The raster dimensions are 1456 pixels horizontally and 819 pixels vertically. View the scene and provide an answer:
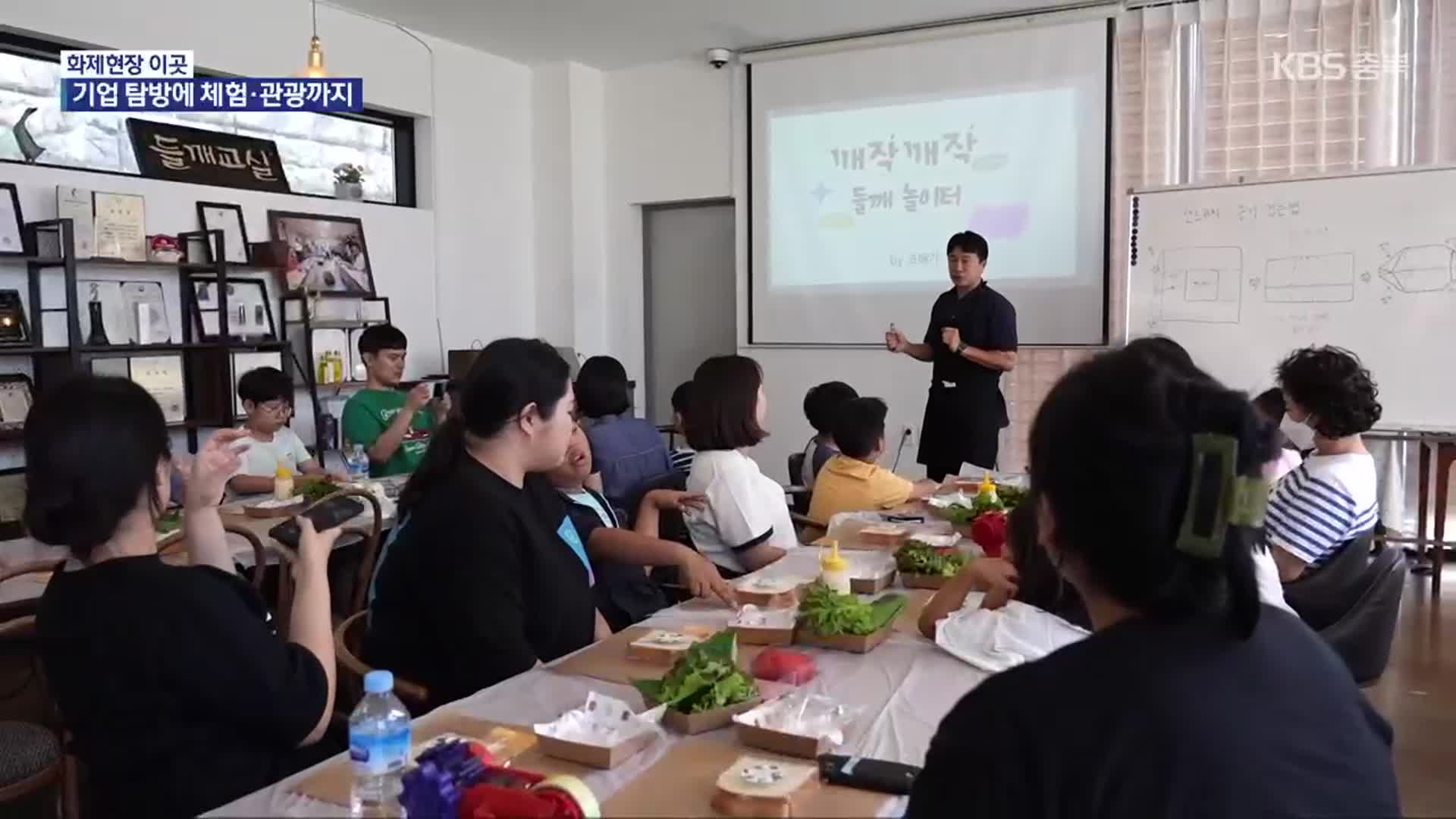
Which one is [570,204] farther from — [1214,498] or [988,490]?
[1214,498]

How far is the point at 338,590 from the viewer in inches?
148

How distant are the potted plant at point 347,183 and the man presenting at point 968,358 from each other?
333 cm

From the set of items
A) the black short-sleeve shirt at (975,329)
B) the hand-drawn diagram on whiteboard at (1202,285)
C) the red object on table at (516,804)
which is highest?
the hand-drawn diagram on whiteboard at (1202,285)

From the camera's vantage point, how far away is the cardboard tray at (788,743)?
1.39m

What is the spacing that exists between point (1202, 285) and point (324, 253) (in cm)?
467

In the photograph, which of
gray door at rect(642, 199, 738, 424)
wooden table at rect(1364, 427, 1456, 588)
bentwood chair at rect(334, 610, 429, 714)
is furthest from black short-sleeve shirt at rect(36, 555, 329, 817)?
gray door at rect(642, 199, 738, 424)

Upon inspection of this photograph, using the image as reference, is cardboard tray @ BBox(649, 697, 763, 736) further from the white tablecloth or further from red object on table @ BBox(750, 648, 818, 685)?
red object on table @ BBox(750, 648, 818, 685)

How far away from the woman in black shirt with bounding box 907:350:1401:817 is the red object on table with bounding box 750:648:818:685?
694 mm

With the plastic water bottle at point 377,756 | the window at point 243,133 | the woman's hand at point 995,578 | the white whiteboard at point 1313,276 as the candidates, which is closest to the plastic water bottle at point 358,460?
the window at point 243,133

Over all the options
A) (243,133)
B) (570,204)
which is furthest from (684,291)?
(243,133)

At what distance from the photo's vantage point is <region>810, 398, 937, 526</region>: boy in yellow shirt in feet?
10.4

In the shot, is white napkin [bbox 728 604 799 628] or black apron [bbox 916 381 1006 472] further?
black apron [bbox 916 381 1006 472]

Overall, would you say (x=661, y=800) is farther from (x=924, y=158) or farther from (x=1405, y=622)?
(x=924, y=158)
